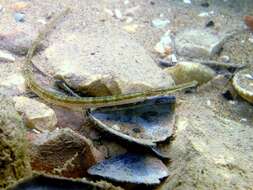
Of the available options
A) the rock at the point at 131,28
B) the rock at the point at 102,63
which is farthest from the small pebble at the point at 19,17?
the rock at the point at 131,28

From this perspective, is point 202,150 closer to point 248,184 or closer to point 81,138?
point 248,184

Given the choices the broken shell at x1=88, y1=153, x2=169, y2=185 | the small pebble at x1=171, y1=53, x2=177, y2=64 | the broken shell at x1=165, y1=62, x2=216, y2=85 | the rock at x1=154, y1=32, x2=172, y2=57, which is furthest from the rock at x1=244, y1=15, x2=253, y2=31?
the broken shell at x1=88, y1=153, x2=169, y2=185

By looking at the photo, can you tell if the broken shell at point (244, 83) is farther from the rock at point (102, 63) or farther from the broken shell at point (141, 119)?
the broken shell at point (141, 119)

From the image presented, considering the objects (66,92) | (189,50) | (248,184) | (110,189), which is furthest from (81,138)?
(189,50)

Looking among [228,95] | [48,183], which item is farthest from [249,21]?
[48,183]

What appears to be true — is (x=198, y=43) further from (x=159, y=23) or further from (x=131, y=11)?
(x=131, y=11)

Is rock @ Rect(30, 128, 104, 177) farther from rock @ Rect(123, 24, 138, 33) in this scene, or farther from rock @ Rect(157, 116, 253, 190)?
rock @ Rect(123, 24, 138, 33)
